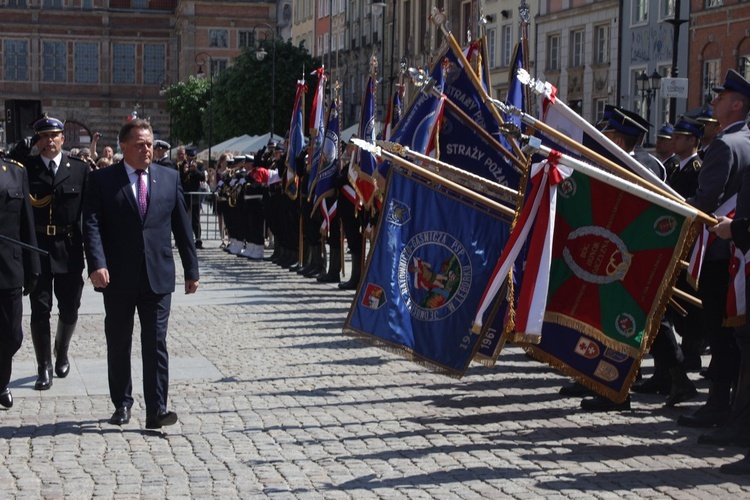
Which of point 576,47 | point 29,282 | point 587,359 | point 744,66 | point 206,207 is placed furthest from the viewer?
point 576,47

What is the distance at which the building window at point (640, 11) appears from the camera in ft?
136

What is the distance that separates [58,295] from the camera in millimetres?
10633

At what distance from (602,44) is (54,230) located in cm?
3595

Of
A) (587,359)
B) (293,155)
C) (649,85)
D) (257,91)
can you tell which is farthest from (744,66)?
(257,91)

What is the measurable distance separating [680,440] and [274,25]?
9608cm

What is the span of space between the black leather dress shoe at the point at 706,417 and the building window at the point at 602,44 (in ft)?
117

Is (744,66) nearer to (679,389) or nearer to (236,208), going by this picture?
(236,208)

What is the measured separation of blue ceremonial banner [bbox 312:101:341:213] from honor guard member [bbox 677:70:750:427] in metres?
11.4

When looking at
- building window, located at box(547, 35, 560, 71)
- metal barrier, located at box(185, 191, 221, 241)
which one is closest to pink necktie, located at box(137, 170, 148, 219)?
metal barrier, located at box(185, 191, 221, 241)

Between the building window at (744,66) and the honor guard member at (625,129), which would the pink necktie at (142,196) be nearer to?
the honor guard member at (625,129)

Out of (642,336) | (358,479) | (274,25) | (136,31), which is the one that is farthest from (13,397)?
(136,31)

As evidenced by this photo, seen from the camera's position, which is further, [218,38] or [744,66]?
[218,38]

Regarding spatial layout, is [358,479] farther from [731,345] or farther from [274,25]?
[274,25]

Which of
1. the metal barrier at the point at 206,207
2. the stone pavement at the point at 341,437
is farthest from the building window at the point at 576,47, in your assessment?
the stone pavement at the point at 341,437
